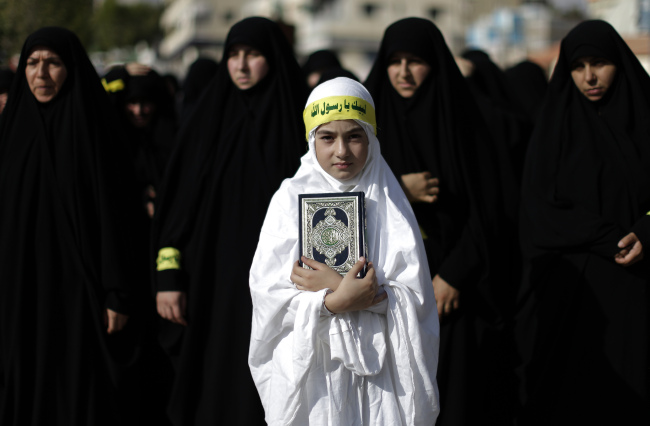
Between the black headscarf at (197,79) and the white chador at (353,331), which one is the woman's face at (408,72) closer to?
the white chador at (353,331)

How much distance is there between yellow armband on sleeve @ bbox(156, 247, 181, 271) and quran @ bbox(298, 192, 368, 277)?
1271 mm

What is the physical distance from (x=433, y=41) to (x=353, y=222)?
1.59 meters

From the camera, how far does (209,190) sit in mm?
3586

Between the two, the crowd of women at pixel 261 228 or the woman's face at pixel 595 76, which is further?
the woman's face at pixel 595 76

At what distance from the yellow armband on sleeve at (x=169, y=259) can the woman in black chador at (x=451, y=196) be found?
1163 millimetres

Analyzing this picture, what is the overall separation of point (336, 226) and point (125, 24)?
61904 mm

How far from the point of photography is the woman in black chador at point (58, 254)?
3.40 metres

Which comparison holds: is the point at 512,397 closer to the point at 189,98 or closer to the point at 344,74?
the point at 344,74

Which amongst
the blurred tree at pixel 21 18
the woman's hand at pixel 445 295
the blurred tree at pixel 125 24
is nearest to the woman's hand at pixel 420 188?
the woman's hand at pixel 445 295

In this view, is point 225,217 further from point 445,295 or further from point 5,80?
point 5,80

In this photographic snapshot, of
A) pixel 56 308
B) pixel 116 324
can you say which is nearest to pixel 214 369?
pixel 116 324

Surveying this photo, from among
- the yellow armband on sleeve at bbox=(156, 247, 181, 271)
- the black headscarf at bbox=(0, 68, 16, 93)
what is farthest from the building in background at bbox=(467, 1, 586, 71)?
the yellow armband on sleeve at bbox=(156, 247, 181, 271)

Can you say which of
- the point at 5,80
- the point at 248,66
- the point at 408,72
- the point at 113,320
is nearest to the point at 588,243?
the point at 408,72

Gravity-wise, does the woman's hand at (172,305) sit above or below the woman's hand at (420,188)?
below
